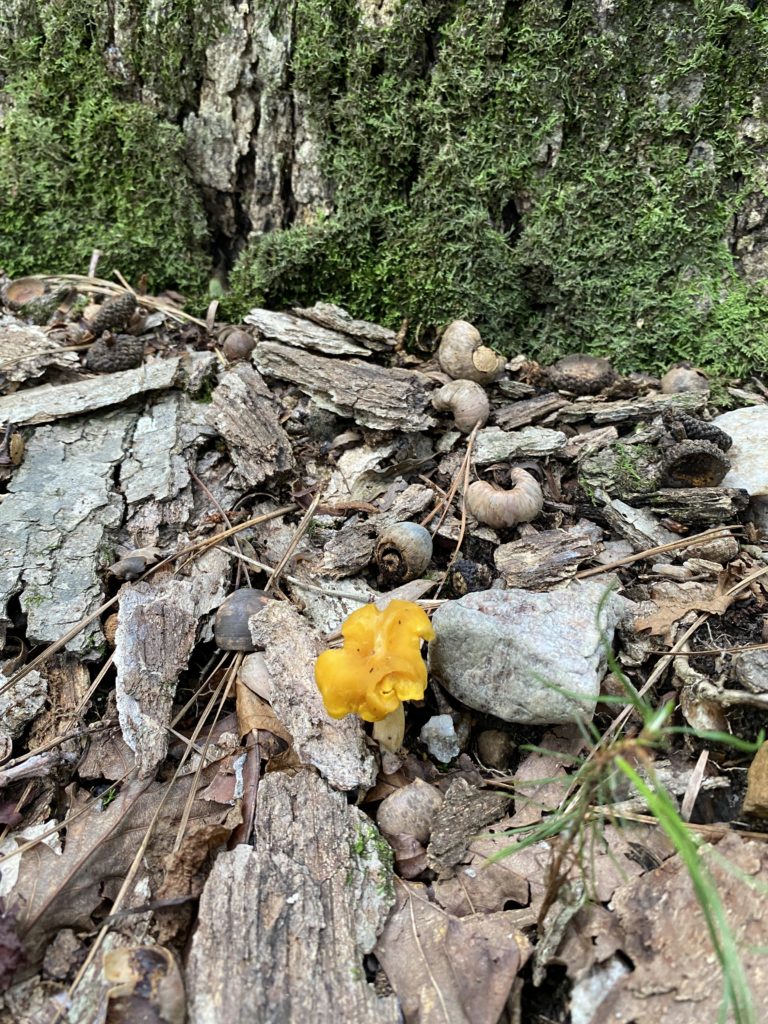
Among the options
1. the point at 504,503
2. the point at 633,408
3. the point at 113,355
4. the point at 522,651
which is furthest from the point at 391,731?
the point at 113,355

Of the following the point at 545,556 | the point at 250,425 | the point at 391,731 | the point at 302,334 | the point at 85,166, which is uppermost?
the point at 85,166

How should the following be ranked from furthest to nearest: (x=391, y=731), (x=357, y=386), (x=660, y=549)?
(x=357, y=386) < (x=660, y=549) < (x=391, y=731)

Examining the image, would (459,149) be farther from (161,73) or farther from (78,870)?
(78,870)

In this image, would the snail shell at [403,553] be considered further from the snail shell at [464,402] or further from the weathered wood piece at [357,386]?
the snail shell at [464,402]

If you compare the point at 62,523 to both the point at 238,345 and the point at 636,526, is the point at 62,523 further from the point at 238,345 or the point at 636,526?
the point at 636,526

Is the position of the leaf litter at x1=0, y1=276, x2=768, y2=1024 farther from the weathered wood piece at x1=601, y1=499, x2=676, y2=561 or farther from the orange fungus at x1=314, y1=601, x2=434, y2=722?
the orange fungus at x1=314, y1=601, x2=434, y2=722

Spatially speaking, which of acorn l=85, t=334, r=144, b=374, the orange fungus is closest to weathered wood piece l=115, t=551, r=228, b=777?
the orange fungus

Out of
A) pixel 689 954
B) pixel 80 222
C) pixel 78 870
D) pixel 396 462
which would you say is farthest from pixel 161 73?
pixel 689 954
